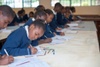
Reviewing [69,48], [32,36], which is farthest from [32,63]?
[69,48]

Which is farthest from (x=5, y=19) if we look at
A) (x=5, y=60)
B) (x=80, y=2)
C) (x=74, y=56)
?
(x=80, y=2)

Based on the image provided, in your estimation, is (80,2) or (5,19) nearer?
(5,19)

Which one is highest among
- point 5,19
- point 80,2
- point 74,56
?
point 5,19

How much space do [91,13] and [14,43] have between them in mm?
7623

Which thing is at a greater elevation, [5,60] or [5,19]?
[5,19]

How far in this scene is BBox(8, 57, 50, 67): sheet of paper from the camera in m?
1.64

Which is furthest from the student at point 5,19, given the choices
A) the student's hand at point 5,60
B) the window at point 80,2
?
the window at point 80,2

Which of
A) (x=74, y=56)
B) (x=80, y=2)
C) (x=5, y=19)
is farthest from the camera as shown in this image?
(x=80, y=2)

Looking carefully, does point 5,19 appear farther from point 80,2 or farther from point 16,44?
point 80,2

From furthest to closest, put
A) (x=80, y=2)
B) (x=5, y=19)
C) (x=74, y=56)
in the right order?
(x=80, y=2) → (x=74, y=56) → (x=5, y=19)

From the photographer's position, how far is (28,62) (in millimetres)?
1719

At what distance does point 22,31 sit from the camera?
6.80 feet

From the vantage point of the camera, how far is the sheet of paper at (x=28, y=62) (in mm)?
1643

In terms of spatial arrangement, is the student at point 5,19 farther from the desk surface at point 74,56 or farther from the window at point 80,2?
the window at point 80,2
